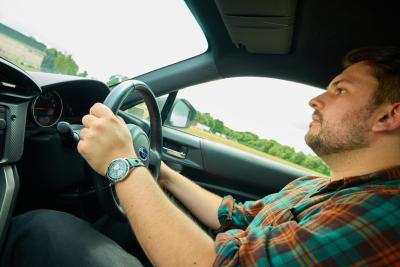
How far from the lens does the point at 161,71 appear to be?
2.44m

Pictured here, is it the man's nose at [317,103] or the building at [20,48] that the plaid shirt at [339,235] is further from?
the building at [20,48]

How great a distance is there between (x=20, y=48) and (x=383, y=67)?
155 cm

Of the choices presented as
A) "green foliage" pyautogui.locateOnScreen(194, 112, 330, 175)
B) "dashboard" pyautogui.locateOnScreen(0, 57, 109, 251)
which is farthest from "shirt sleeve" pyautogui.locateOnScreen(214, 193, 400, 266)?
"green foliage" pyautogui.locateOnScreen(194, 112, 330, 175)

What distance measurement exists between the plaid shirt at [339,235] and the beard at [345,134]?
166mm

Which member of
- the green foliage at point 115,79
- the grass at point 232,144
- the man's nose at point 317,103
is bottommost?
the grass at point 232,144

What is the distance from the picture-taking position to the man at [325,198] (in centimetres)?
88

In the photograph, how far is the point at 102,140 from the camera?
3.51ft

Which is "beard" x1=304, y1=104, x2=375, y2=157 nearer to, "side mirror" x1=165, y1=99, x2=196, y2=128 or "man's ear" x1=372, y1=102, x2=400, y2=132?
"man's ear" x1=372, y1=102, x2=400, y2=132

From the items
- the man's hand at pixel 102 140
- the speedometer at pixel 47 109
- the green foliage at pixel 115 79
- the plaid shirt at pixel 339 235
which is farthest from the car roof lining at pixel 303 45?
the man's hand at pixel 102 140

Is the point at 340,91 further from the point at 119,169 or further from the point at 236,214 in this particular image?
the point at 119,169

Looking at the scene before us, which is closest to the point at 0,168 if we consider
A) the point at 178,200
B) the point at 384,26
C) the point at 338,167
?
the point at 178,200

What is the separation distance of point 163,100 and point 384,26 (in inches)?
61.1

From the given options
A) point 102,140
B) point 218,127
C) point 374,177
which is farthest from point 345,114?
point 218,127

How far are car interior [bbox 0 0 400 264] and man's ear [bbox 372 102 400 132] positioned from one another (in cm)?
53
